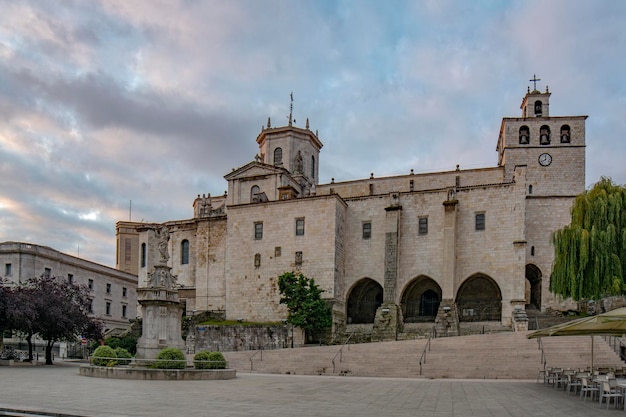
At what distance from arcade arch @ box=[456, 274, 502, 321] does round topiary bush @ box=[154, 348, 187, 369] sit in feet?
80.3

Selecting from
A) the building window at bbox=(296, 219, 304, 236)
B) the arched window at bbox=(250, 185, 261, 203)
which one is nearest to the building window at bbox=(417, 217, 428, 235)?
the building window at bbox=(296, 219, 304, 236)

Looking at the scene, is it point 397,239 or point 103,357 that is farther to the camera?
point 397,239

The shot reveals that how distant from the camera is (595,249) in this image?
25.1m

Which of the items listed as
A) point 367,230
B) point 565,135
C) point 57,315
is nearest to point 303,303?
point 367,230

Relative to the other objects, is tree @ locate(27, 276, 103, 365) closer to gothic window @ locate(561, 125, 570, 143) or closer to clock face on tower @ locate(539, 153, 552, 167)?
clock face on tower @ locate(539, 153, 552, 167)

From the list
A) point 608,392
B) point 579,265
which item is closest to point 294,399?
point 608,392

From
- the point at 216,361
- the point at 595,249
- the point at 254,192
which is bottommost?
the point at 216,361

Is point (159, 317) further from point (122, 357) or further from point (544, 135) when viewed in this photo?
point (544, 135)

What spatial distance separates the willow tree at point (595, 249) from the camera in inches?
981

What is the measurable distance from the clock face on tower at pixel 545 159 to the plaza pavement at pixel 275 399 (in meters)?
32.5

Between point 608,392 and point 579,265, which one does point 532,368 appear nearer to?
point 579,265

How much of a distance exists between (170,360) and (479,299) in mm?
26614

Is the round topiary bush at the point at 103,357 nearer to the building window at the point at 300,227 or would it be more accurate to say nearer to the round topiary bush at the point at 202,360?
the round topiary bush at the point at 202,360

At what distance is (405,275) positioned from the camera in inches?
1604
